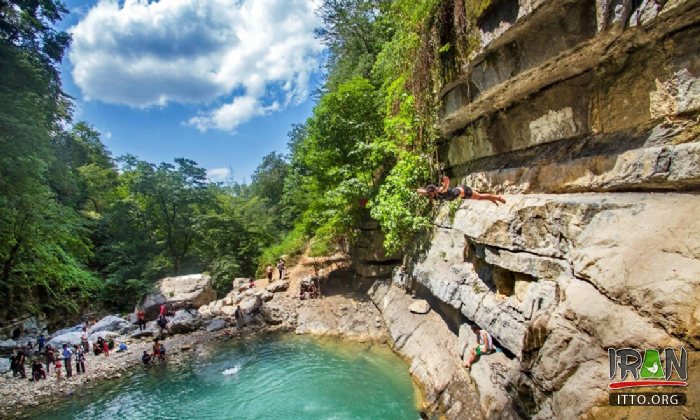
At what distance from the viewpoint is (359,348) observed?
12.8 meters

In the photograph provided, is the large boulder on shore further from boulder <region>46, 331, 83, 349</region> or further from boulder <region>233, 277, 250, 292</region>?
boulder <region>46, 331, 83, 349</region>

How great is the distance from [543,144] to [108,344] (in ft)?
64.9

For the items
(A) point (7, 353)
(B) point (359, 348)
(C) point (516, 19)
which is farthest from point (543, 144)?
(A) point (7, 353)

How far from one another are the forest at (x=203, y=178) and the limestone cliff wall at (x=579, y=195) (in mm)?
1698

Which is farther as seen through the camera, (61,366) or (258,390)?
(61,366)

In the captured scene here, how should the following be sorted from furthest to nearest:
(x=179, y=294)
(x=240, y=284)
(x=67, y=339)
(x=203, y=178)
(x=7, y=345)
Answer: (x=203, y=178)
(x=240, y=284)
(x=179, y=294)
(x=67, y=339)
(x=7, y=345)

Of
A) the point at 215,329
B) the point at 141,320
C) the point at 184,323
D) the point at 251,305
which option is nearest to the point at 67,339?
the point at 141,320

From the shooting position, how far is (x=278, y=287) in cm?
2067

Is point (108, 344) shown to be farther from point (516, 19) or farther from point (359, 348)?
point (516, 19)

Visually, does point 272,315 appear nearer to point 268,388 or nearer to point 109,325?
point 268,388

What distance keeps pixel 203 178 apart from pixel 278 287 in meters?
11.9

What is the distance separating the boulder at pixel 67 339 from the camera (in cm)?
1534

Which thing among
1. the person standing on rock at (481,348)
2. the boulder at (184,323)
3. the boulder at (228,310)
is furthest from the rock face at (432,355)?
the boulder at (184,323)

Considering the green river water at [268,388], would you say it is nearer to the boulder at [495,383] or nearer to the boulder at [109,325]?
the boulder at [495,383]
